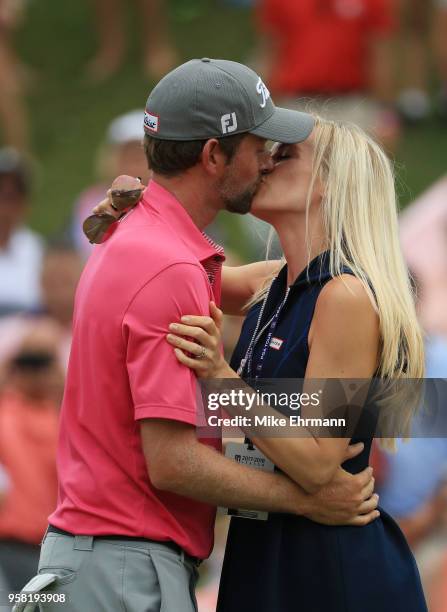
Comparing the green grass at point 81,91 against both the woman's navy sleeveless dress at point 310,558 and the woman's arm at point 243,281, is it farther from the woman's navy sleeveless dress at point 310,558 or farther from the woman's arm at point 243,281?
the woman's navy sleeveless dress at point 310,558

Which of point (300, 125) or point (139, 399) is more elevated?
point (300, 125)

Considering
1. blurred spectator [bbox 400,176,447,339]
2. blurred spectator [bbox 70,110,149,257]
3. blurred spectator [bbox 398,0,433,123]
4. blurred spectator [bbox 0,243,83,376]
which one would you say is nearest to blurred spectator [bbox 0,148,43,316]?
blurred spectator [bbox 0,243,83,376]

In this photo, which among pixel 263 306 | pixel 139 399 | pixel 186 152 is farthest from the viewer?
pixel 263 306

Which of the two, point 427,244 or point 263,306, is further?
point 427,244

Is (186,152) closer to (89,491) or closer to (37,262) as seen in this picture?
(89,491)

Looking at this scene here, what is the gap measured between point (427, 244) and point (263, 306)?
333 cm

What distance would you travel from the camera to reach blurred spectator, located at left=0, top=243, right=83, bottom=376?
5.77 m

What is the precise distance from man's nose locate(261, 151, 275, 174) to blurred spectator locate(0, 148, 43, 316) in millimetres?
3452

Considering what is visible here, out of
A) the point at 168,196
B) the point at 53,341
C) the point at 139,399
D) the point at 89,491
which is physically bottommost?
the point at 53,341

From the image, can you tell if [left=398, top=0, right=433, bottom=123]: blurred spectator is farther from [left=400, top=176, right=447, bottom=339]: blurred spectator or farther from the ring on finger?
the ring on finger

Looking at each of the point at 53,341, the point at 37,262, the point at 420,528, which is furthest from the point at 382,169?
the point at 37,262

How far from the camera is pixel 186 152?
2750 mm

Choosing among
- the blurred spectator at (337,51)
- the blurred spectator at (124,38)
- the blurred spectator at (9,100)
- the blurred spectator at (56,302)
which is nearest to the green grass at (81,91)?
the blurred spectator at (124,38)

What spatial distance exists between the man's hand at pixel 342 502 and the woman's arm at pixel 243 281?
69 cm
